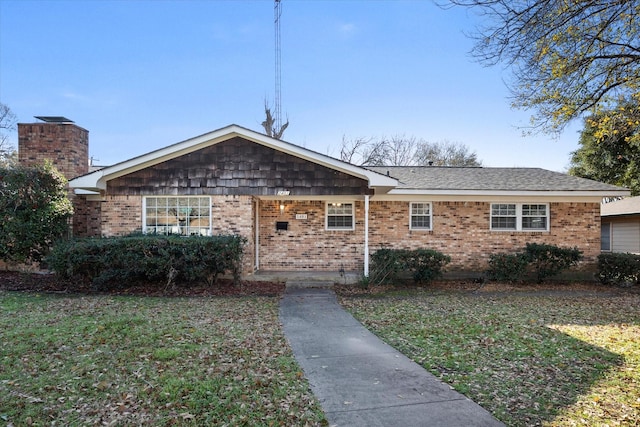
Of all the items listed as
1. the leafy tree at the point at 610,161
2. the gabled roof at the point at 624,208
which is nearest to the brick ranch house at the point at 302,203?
the gabled roof at the point at 624,208

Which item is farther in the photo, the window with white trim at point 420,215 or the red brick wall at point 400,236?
the window with white trim at point 420,215

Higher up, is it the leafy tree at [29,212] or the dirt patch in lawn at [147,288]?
the leafy tree at [29,212]

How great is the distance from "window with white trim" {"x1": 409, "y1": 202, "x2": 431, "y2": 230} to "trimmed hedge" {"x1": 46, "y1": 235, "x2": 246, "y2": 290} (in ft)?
20.0

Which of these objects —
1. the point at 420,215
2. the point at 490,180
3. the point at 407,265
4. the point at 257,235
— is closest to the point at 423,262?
the point at 407,265

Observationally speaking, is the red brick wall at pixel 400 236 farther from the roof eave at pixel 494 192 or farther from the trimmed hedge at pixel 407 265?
the trimmed hedge at pixel 407 265

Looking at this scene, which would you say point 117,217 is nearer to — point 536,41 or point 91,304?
point 91,304

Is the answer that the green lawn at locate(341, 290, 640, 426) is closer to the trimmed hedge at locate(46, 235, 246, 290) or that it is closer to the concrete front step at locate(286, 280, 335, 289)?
the concrete front step at locate(286, 280, 335, 289)

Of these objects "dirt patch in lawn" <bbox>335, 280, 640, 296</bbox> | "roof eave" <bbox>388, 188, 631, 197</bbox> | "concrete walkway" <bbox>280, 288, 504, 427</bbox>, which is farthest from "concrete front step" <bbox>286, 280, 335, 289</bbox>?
"concrete walkway" <bbox>280, 288, 504, 427</bbox>

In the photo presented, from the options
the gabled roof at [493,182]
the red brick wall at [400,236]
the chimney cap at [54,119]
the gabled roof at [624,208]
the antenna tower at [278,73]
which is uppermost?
the antenna tower at [278,73]

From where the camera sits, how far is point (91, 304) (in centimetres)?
780

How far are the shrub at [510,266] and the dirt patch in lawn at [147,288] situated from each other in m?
→ 6.45

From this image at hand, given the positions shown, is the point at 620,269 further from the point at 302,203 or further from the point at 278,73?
the point at 278,73

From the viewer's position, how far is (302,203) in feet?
40.8

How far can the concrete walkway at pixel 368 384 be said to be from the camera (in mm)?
3324
